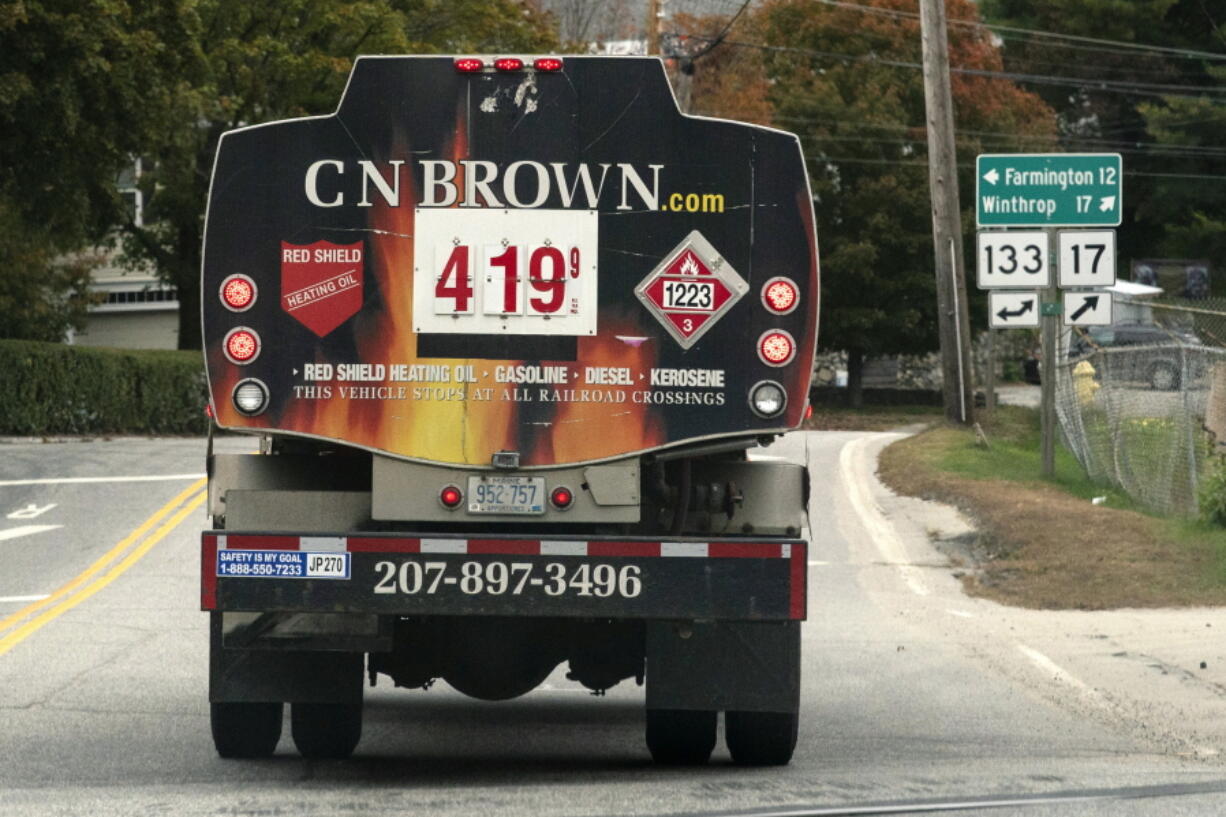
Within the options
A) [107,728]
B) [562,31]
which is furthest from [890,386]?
[107,728]

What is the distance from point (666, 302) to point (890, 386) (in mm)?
41166

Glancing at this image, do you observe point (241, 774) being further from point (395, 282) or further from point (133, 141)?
point (133, 141)

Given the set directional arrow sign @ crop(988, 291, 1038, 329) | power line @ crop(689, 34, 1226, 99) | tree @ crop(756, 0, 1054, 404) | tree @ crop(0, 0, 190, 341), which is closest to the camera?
directional arrow sign @ crop(988, 291, 1038, 329)

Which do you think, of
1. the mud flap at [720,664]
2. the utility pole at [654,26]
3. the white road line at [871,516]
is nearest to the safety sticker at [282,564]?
the mud flap at [720,664]

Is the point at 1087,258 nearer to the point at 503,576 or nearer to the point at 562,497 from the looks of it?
the point at 562,497

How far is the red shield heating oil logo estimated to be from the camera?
717 centimetres

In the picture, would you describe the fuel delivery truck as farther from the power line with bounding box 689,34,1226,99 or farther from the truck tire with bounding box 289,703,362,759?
the power line with bounding box 689,34,1226,99

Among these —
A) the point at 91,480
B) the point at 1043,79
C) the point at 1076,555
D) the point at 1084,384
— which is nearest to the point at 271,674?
the point at 1076,555

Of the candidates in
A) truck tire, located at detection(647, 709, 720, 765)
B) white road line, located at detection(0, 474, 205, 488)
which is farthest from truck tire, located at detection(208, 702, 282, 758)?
white road line, located at detection(0, 474, 205, 488)

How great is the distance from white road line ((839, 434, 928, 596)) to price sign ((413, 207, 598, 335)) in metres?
7.86

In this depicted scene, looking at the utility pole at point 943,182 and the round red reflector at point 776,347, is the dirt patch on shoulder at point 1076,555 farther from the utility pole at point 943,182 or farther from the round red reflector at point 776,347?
the round red reflector at point 776,347

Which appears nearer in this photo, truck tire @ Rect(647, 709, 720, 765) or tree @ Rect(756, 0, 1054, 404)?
truck tire @ Rect(647, 709, 720, 765)

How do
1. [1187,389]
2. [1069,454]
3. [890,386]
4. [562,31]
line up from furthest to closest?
[562,31], [890,386], [1069,454], [1187,389]

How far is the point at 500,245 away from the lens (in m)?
7.25
